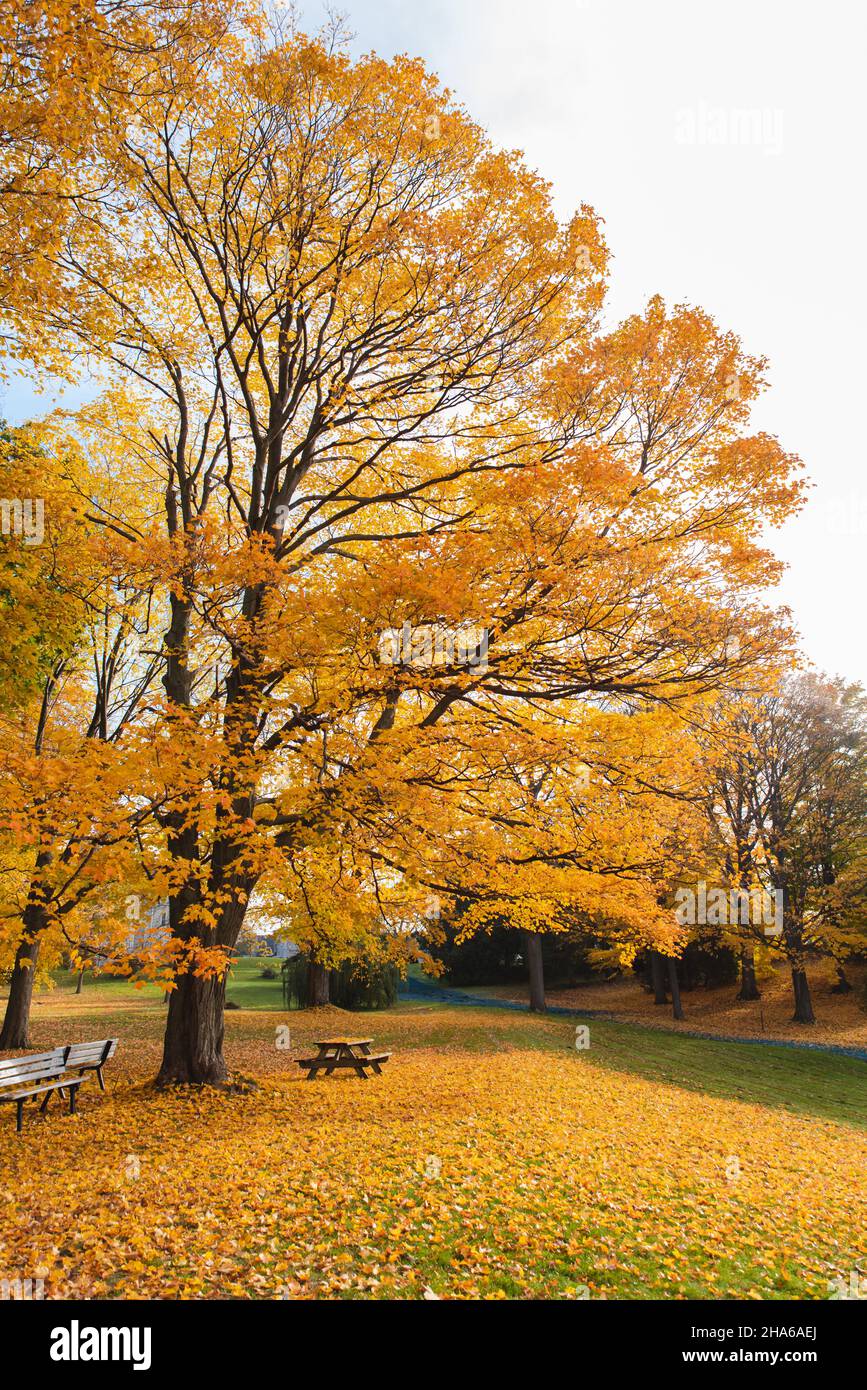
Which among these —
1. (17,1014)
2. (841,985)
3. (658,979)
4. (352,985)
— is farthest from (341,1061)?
(841,985)

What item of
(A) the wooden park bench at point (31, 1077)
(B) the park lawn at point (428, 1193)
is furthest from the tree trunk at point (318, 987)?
(A) the wooden park bench at point (31, 1077)

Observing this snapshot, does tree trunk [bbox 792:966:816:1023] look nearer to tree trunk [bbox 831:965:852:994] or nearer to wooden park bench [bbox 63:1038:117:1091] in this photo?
tree trunk [bbox 831:965:852:994]

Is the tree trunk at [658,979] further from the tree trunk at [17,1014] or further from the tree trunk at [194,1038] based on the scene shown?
the tree trunk at [194,1038]

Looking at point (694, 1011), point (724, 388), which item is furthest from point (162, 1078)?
point (694, 1011)

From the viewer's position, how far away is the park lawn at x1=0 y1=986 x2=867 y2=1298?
15.1 ft

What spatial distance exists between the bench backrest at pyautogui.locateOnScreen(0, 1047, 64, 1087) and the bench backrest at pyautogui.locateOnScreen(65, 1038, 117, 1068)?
0.18 metres

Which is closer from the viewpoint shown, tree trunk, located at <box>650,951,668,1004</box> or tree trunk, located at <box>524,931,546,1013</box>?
tree trunk, located at <box>524,931,546,1013</box>

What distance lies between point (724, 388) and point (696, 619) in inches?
123

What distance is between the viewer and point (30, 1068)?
27.4 feet

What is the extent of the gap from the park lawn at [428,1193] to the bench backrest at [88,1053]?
1.52 feet

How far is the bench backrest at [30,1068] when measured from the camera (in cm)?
780

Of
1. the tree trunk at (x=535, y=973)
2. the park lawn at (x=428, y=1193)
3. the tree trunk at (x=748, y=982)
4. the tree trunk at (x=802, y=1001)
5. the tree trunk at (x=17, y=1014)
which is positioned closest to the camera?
the park lawn at (x=428, y=1193)
